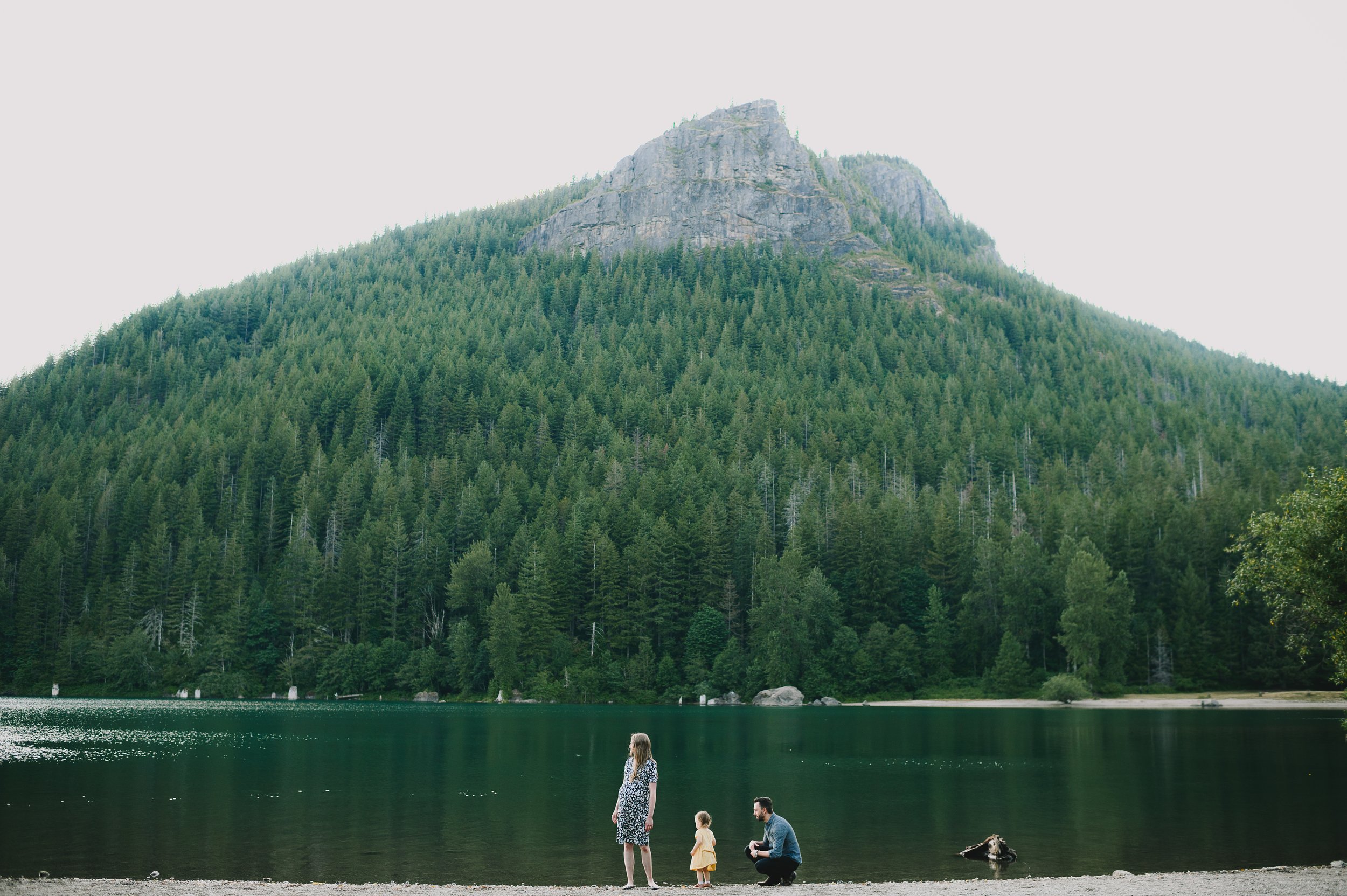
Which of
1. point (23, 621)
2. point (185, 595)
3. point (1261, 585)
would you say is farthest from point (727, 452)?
point (1261, 585)

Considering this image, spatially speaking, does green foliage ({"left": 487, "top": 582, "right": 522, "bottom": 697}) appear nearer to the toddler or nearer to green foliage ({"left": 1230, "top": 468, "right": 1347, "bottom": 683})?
green foliage ({"left": 1230, "top": 468, "right": 1347, "bottom": 683})

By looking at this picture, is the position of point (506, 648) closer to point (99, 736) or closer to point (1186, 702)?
point (99, 736)

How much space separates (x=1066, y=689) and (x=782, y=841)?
281ft

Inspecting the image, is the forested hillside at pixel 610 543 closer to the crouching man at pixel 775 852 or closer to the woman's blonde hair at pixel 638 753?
the crouching man at pixel 775 852

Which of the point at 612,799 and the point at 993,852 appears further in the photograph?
the point at 612,799

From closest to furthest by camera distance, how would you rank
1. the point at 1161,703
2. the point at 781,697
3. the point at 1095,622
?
the point at 1161,703
the point at 1095,622
the point at 781,697

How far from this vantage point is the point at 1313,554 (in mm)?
30344

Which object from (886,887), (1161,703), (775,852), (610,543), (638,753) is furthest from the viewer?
(610,543)

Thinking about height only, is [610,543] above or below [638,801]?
above

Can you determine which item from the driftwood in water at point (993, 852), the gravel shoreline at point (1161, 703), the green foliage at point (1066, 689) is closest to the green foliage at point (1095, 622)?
the green foliage at point (1066, 689)

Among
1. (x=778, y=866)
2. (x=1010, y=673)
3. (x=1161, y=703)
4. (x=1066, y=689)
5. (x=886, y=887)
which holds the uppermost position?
(x=778, y=866)

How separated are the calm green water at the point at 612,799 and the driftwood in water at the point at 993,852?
349 mm

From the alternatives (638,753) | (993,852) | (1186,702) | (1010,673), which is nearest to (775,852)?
(638,753)

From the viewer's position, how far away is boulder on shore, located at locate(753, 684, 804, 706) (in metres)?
102
